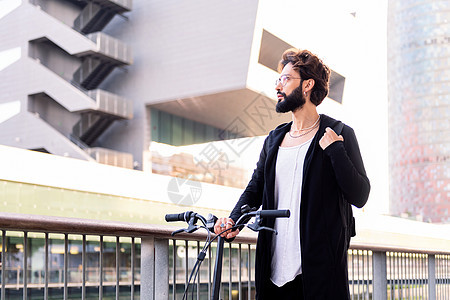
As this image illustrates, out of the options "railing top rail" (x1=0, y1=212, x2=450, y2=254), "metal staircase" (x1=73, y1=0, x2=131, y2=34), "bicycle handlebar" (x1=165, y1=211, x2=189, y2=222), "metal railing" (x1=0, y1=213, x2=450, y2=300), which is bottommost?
"metal railing" (x1=0, y1=213, x2=450, y2=300)

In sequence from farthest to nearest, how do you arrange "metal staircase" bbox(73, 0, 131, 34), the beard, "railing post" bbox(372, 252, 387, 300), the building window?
the building window < "metal staircase" bbox(73, 0, 131, 34) < "railing post" bbox(372, 252, 387, 300) < the beard

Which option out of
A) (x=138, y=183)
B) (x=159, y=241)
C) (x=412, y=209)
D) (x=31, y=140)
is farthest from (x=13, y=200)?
(x=412, y=209)

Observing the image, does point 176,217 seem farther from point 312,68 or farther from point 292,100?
point 312,68

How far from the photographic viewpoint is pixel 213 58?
93.1ft

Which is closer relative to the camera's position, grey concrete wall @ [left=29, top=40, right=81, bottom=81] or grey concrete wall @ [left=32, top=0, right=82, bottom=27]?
grey concrete wall @ [left=32, top=0, right=82, bottom=27]

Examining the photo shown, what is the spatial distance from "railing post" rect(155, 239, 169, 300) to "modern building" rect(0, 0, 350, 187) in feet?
80.8

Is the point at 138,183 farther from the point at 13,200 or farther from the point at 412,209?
the point at 412,209

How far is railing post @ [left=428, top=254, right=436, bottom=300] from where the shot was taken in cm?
584

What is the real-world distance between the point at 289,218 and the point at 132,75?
28.9 m

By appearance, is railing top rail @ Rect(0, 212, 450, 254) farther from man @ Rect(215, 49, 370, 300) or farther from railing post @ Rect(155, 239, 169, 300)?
man @ Rect(215, 49, 370, 300)

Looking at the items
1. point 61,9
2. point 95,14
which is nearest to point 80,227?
point 95,14

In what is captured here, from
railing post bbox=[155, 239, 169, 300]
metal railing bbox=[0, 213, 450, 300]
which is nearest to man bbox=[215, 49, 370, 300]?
metal railing bbox=[0, 213, 450, 300]

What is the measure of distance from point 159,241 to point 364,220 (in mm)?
36608

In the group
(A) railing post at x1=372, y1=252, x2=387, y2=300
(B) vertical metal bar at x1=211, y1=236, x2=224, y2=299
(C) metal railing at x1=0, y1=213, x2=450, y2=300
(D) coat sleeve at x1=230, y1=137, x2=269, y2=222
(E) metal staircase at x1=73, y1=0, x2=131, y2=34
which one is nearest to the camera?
(B) vertical metal bar at x1=211, y1=236, x2=224, y2=299
